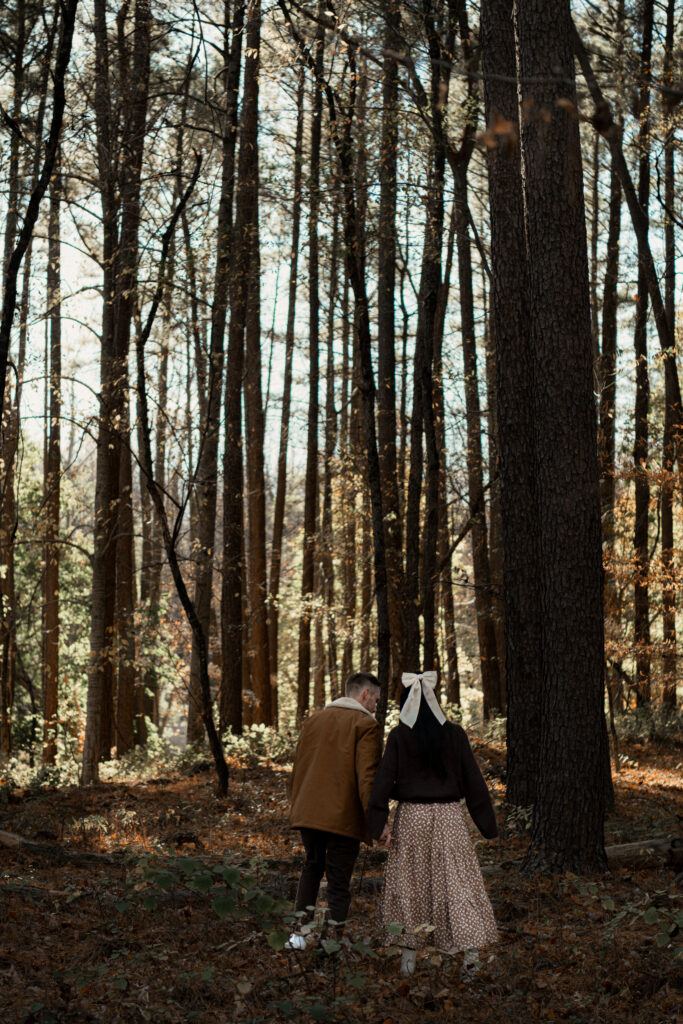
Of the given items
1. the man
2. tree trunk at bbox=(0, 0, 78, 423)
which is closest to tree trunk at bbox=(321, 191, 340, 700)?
tree trunk at bbox=(0, 0, 78, 423)

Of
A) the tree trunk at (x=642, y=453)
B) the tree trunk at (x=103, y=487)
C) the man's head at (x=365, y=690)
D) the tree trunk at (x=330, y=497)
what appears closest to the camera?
the man's head at (x=365, y=690)

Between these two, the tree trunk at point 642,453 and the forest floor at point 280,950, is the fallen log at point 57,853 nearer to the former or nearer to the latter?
the forest floor at point 280,950

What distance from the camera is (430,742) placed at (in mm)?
4895

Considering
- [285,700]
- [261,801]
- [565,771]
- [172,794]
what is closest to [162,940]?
[565,771]

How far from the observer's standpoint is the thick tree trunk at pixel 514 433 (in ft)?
28.1

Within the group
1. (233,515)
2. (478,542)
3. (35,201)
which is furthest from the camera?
(478,542)

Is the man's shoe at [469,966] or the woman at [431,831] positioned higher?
the woman at [431,831]

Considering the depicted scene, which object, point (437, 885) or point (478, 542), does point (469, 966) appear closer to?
point (437, 885)

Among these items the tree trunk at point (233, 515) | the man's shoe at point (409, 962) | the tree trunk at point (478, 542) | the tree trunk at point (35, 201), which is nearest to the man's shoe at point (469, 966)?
the man's shoe at point (409, 962)

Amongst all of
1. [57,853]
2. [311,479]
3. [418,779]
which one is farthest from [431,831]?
[311,479]

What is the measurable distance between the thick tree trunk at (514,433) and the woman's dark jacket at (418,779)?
367cm

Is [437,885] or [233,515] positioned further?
[233,515]

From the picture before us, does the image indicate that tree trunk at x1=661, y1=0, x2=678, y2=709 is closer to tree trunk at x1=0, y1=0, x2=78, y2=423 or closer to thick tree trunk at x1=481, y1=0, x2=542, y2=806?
thick tree trunk at x1=481, y1=0, x2=542, y2=806

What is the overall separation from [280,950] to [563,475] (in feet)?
12.5
